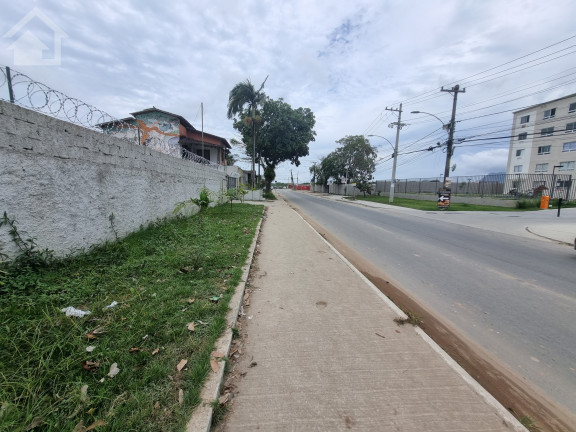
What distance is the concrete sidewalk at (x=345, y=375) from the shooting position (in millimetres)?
1814

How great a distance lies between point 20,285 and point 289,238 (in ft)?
18.7

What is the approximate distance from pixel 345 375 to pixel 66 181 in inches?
193

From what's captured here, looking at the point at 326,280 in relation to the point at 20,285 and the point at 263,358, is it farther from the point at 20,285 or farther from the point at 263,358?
the point at 20,285

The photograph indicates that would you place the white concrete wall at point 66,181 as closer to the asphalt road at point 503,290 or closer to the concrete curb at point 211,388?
the concrete curb at point 211,388

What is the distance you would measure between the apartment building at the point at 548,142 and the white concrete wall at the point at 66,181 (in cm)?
3607

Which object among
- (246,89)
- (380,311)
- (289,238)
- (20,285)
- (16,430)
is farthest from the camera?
(246,89)

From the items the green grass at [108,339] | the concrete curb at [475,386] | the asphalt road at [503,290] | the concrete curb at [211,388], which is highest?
the green grass at [108,339]

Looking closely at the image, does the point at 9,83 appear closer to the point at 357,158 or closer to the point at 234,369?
the point at 234,369

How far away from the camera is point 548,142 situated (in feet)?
104

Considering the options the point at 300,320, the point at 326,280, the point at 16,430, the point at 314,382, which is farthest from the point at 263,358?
the point at 326,280

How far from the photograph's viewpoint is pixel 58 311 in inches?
106

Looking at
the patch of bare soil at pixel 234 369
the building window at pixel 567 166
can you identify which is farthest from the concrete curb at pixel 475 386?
the building window at pixel 567 166

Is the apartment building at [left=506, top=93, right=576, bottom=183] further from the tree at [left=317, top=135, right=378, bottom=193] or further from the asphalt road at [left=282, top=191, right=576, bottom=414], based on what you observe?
the asphalt road at [left=282, top=191, right=576, bottom=414]

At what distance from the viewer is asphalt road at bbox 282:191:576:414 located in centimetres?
261
